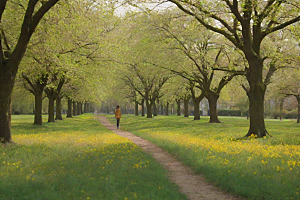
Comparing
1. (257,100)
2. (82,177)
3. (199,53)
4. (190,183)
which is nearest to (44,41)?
(82,177)

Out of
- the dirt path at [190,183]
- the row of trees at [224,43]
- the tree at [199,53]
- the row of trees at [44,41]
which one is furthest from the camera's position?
the tree at [199,53]

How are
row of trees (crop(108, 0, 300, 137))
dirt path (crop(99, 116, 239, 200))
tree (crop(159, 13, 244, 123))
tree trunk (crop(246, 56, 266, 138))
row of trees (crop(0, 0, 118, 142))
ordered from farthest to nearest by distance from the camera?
tree (crop(159, 13, 244, 123)), tree trunk (crop(246, 56, 266, 138)), row of trees (crop(108, 0, 300, 137)), row of trees (crop(0, 0, 118, 142)), dirt path (crop(99, 116, 239, 200))

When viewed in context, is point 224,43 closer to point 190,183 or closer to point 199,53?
point 199,53

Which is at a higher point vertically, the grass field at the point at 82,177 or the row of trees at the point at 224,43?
the row of trees at the point at 224,43

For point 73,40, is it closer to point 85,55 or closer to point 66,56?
point 66,56

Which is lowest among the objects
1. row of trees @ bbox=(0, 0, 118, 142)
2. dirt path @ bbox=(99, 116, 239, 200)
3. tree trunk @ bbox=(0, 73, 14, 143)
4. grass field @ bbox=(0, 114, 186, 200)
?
dirt path @ bbox=(99, 116, 239, 200)

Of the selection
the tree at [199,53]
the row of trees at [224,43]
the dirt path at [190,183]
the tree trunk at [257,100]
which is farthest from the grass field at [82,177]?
the tree at [199,53]

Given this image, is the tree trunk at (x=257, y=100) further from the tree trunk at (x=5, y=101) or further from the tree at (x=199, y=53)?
the tree trunk at (x=5, y=101)

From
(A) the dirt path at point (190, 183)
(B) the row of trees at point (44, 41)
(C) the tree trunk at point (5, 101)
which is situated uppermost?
(B) the row of trees at point (44, 41)

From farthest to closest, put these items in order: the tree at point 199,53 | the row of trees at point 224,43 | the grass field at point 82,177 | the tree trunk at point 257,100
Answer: the tree at point 199,53, the tree trunk at point 257,100, the row of trees at point 224,43, the grass field at point 82,177

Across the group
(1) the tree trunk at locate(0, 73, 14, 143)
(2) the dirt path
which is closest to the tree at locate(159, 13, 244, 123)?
(1) the tree trunk at locate(0, 73, 14, 143)

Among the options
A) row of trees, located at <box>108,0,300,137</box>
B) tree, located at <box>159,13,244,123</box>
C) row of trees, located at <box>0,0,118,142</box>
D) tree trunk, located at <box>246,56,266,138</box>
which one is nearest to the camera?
row of trees, located at <box>0,0,118,142</box>

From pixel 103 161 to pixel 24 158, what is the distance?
9.64ft

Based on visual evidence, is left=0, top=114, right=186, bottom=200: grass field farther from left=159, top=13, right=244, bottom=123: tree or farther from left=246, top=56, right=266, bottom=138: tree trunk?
left=159, top=13, right=244, bottom=123: tree
